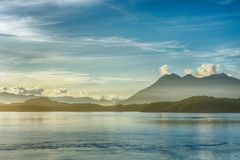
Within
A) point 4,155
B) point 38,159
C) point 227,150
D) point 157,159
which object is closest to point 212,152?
point 227,150

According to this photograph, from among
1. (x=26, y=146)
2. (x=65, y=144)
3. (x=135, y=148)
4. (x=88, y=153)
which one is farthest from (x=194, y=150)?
(x=26, y=146)

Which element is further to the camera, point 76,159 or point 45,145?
point 45,145

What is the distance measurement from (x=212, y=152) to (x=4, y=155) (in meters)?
34.2

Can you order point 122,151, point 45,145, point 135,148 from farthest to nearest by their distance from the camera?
point 45,145 → point 135,148 → point 122,151

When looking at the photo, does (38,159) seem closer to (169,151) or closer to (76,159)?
(76,159)

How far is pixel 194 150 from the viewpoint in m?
79.9

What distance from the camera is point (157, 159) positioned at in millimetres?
68500

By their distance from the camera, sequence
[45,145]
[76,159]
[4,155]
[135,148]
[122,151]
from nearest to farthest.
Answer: [76,159], [4,155], [122,151], [135,148], [45,145]

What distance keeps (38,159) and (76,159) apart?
5803 mm

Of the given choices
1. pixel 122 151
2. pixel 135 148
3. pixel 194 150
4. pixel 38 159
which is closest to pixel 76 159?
pixel 38 159

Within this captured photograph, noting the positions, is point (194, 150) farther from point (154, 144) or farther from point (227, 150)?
point (154, 144)

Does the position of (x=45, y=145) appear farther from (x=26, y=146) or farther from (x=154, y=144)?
(x=154, y=144)

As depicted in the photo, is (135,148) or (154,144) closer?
(135,148)

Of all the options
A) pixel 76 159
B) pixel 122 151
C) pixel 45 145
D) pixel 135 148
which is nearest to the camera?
pixel 76 159
